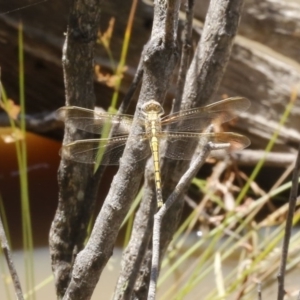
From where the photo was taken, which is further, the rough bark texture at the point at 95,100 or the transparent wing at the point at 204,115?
the transparent wing at the point at 204,115

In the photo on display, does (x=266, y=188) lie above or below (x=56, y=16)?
below

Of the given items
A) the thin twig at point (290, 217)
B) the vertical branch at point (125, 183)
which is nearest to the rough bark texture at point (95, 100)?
the vertical branch at point (125, 183)

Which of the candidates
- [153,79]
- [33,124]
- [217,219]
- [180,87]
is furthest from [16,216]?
[153,79]

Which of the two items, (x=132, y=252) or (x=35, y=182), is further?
(x=35, y=182)

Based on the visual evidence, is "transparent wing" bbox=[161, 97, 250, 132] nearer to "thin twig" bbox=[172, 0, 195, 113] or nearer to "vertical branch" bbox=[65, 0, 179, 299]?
"thin twig" bbox=[172, 0, 195, 113]

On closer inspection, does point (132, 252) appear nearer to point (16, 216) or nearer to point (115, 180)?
point (115, 180)

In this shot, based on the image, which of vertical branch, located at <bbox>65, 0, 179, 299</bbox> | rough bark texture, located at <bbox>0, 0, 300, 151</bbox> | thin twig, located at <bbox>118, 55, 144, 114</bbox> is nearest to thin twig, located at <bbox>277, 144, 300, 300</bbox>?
vertical branch, located at <bbox>65, 0, 179, 299</bbox>

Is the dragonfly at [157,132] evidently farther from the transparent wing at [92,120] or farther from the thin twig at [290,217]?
the thin twig at [290,217]
